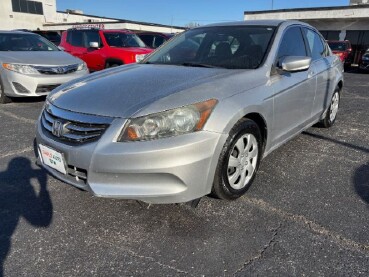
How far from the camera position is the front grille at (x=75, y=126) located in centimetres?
239

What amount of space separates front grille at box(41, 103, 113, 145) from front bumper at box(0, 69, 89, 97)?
13.7 feet

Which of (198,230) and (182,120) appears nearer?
(182,120)

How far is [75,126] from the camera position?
2504 millimetres

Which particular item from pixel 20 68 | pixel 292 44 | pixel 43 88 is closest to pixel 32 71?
pixel 20 68

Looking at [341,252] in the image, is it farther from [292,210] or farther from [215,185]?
[215,185]

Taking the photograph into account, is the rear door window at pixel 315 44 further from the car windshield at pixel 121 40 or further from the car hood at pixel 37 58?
the car windshield at pixel 121 40

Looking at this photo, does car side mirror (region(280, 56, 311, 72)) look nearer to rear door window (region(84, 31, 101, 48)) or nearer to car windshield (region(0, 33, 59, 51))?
car windshield (region(0, 33, 59, 51))

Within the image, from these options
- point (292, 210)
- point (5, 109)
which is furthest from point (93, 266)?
point (5, 109)

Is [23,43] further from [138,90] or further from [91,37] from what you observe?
[138,90]

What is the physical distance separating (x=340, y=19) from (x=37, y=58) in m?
23.8

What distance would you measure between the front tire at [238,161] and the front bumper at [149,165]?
14 centimetres

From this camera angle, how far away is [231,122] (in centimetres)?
255

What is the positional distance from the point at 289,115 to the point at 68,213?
2317 millimetres

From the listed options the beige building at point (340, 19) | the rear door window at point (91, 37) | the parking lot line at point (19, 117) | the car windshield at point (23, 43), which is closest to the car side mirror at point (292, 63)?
the parking lot line at point (19, 117)
